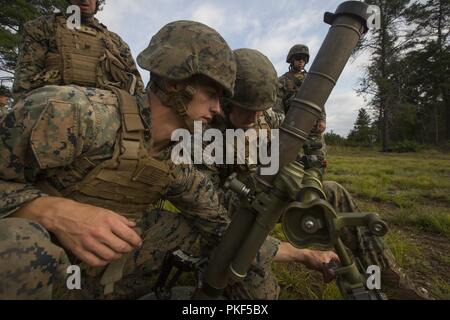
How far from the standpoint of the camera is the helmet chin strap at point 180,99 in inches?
74.4

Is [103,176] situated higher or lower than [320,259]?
higher

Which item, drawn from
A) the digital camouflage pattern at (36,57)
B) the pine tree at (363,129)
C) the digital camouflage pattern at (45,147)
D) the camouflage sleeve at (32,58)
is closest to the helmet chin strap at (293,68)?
the digital camouflage pattern at (36,57)

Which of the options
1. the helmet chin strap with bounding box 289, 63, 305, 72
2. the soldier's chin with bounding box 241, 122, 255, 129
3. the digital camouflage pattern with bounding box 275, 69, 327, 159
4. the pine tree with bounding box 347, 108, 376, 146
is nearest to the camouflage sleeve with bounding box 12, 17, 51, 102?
the soldier's chin with bounding box 241, 122, 255, 129

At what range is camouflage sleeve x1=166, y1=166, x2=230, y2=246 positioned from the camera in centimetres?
216

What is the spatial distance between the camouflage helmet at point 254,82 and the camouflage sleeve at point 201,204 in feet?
3.24

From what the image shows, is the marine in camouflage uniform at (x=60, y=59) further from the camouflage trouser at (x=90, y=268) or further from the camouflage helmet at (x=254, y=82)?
the camouflage trouser at (x=90, y=268)

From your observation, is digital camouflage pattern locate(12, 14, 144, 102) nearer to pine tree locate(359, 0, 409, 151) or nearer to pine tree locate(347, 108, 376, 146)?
pine tree locate(359, 0, 409, 151)

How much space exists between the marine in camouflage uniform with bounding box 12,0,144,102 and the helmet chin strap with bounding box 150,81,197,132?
144 cm

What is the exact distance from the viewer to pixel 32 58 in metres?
3.29

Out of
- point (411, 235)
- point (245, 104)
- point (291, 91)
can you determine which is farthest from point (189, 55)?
point (291, 91)

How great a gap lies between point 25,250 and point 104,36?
9.81 feet

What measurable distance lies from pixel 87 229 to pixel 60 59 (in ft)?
8.60

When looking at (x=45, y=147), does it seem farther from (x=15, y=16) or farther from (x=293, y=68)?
(x=15, y=16)
